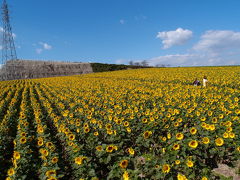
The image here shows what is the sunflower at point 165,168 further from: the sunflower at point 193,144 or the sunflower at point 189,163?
the sunflower at point 193,144

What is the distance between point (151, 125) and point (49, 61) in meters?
104

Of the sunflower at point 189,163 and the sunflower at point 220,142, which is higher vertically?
the sunflower at point 220,142

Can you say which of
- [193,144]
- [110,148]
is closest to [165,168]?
[193,144]

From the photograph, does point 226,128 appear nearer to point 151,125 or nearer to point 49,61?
point 151,125

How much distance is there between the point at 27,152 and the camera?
15.5ft

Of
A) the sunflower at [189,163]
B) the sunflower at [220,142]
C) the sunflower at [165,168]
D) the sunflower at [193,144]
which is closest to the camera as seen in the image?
the sunflower at [165,168]

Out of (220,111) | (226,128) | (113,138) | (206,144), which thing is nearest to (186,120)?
(220,111)

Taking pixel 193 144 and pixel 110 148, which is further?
pixel 110 148

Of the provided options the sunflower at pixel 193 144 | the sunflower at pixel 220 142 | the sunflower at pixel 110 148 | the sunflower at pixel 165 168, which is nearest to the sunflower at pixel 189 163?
the sunflower at pixel 165 168

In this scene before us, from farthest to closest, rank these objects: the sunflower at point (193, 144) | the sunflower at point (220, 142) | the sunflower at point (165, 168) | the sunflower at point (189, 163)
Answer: the sunflower at point (220, 142), the sunflower at point (193, 144), the sunflower at point (189, 163), the sunflower at point (165, 168)

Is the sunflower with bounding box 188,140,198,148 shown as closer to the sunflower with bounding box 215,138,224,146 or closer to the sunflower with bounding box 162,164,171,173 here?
the sunflower with bounding box 215,138,224,146

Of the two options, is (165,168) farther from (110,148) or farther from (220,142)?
(220,142)

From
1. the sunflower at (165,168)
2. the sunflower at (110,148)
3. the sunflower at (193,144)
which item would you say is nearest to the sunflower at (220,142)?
the sunflower at (193,144)

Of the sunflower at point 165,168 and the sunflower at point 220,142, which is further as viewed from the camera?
the sunflower at point 220,142
